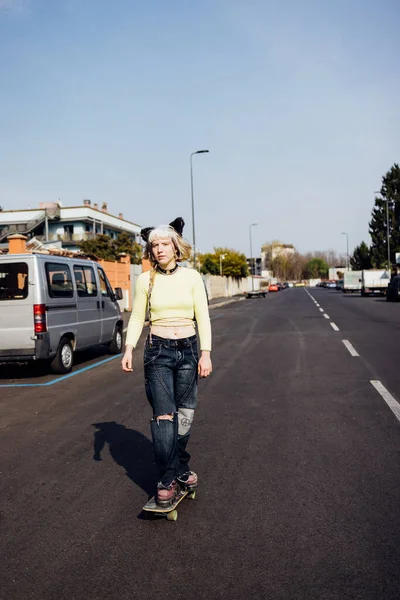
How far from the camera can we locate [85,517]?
3.75 m

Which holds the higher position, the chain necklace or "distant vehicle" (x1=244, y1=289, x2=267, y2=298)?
the chain necklace

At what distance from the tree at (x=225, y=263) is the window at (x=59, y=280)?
61.3 meters

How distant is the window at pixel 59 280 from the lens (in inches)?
383

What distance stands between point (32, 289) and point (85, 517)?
6083mm

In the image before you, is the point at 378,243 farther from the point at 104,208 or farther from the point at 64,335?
the point at 64,335

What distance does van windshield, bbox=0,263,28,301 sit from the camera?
9328mm

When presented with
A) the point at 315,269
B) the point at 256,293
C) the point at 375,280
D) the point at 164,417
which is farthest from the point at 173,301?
the point at 315,269

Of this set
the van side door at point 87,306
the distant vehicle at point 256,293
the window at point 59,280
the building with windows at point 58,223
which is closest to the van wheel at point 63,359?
the van side door at point 87,306

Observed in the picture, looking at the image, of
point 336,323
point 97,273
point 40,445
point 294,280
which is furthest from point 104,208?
point 294,280

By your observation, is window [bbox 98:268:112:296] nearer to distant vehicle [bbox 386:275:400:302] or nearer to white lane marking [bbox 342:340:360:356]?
white lane marking [bbox 342:340:360:356]

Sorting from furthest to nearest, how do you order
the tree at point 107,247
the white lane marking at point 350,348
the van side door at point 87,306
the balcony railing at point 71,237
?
1. the balcony railing at point 71,237
2. the tree at point 107,247
3. the white lane marking at point 350,348
4. the van side door at point 87,306

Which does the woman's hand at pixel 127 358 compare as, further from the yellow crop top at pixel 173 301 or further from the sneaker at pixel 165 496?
the sneaker at pixel 165 496

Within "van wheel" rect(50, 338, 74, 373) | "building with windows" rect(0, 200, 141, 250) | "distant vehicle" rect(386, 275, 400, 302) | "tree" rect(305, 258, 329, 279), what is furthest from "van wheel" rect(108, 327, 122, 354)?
"tree" rect(305, 258, 329, 279)

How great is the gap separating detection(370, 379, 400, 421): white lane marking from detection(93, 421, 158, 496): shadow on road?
9.03ft
